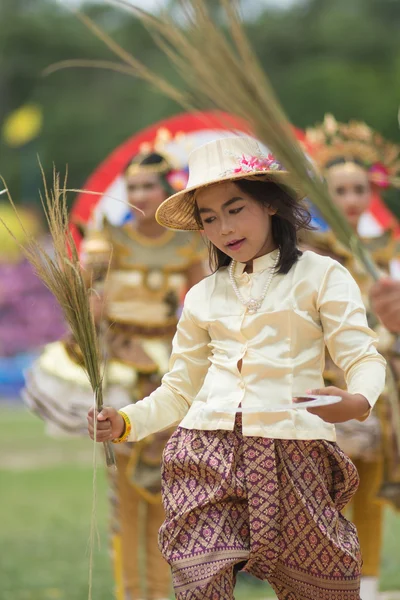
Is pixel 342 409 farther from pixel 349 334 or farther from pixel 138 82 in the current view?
pixel 138 82

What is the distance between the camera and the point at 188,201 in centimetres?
365

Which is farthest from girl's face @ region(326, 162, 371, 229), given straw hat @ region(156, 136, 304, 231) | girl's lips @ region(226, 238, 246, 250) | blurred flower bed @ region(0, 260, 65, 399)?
blurred flower bed @ region(0, 260, 65, 399)

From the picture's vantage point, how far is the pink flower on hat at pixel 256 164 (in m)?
3.44

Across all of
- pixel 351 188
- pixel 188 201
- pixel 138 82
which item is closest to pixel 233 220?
pixel 188 201

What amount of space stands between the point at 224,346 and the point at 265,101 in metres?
0.94

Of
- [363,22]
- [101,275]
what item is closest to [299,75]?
[363,22]

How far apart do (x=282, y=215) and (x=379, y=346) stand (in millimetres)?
2219

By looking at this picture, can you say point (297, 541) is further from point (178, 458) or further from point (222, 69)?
point (222, 69)

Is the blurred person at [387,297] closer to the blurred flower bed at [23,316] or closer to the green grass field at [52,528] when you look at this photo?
the green grass field at [52,528]

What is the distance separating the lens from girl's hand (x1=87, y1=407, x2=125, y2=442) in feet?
11.2

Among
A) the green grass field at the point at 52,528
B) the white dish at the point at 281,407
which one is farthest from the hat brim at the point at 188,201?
the green grass field at the point at 52,528

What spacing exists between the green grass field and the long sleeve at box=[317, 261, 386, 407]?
0.98m

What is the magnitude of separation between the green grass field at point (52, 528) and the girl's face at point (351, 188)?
6.74ft

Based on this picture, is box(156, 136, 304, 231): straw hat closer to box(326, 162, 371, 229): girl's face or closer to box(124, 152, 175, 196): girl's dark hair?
box(326, 162, 371, 229): girl's face
